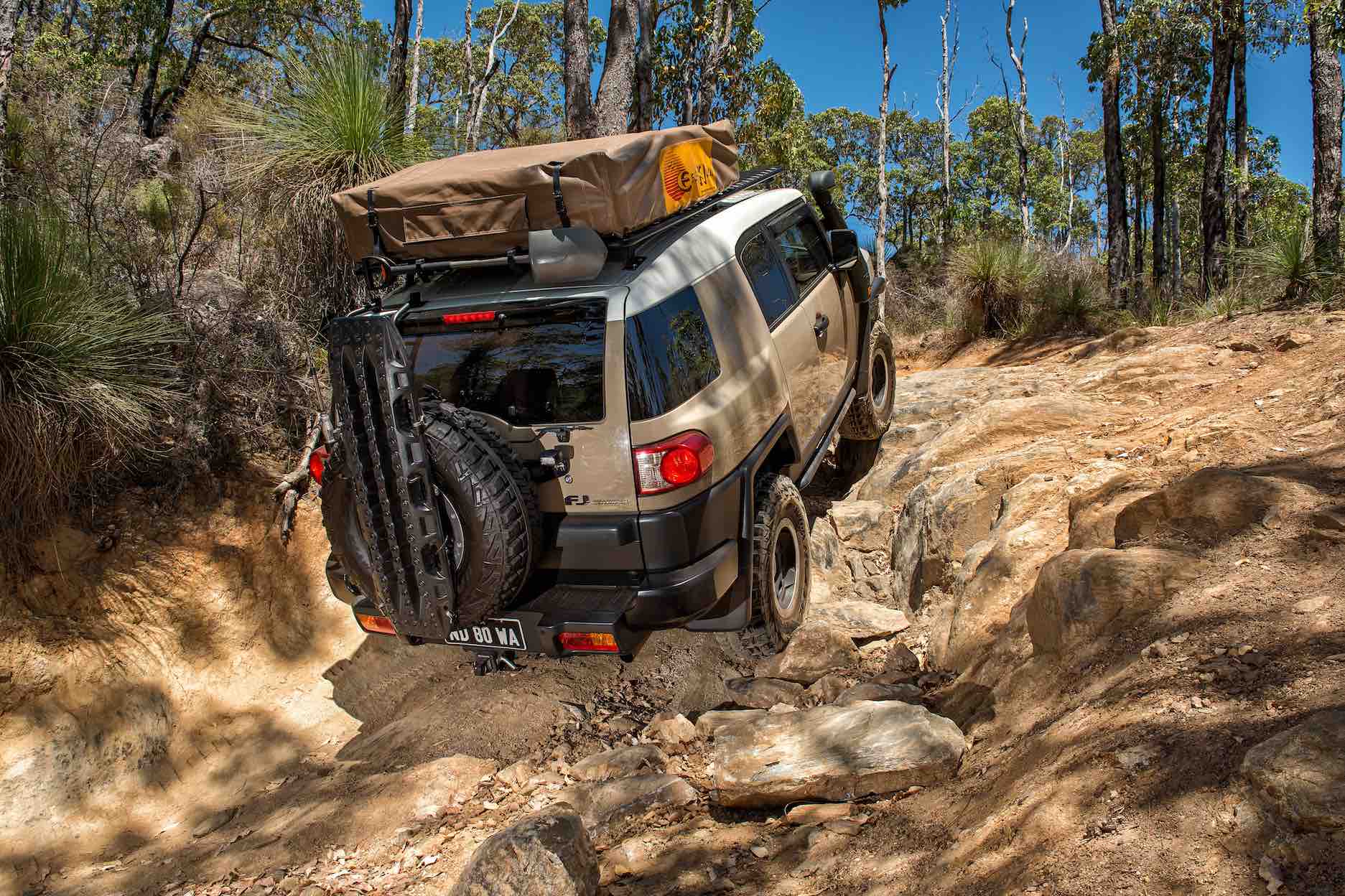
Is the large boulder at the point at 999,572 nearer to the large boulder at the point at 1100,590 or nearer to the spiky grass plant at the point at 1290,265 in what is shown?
the large boulder at the point at 1100,590

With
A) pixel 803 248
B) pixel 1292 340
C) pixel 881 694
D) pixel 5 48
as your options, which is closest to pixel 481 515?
pixel 881 694

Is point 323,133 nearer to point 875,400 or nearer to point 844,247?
point 844,247

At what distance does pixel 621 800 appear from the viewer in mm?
3416

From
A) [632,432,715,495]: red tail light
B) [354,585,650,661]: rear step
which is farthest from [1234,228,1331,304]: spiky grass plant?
[354,585,650,661]: rear step

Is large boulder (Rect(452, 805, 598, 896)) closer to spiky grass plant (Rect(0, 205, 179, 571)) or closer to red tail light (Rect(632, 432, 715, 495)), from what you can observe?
red tail light (Rect(632, 432, 715, 495))

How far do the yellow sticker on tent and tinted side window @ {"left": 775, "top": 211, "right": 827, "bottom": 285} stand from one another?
1.95 ft

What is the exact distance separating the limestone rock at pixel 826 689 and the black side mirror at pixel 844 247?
280 cm

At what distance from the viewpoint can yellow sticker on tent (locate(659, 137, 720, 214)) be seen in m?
4.23

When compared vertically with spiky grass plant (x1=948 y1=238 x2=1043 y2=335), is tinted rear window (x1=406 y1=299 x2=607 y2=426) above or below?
below

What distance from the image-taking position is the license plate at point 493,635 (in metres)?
3.43

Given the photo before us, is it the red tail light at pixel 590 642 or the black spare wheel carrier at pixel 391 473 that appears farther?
the red tail light at pixel 590 642

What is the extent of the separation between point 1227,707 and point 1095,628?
746 millimetres

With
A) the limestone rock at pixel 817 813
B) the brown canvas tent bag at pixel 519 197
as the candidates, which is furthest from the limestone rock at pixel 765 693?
the brown canvas tent bag at pixel 519 197

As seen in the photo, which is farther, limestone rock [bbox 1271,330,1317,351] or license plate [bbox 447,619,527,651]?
limestone rock [bbox 1271,330,1317,351]
